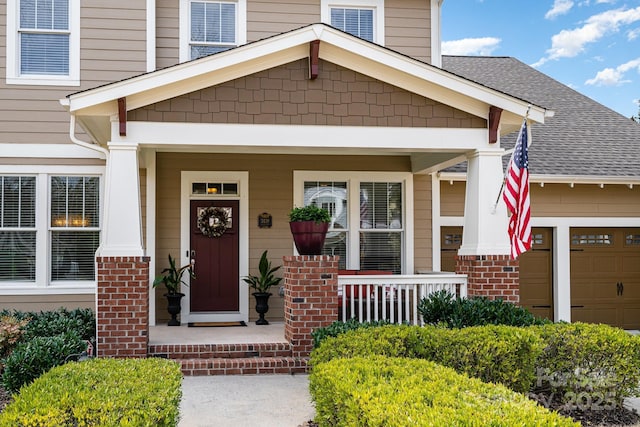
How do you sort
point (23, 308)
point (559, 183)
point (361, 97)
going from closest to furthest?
point (361, 97)
point (23, 308)
point (559, 183)

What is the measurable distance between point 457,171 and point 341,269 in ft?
8.62

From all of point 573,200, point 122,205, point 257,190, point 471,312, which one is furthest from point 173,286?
point 573,200

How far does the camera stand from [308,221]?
7.93 metres

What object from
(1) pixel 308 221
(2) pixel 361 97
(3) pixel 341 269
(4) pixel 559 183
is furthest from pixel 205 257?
(4) pixel 559 183

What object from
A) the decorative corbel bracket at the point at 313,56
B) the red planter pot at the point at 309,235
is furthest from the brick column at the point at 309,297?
the decorative corbel bracket at the point at 313,56

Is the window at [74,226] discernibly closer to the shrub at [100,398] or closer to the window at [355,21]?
the window at [355,21]

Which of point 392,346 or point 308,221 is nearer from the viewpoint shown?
point 392,346

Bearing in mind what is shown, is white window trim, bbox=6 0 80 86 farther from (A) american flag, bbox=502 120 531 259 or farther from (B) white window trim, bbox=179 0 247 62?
(A) american flag, bbox=502 120 531 259

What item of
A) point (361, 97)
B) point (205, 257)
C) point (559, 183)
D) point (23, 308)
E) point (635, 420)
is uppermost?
point (361, 97)

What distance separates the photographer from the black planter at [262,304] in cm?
1014

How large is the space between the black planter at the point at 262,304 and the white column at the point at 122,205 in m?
3.01

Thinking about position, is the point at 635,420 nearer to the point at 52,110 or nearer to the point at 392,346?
the point at 392,346

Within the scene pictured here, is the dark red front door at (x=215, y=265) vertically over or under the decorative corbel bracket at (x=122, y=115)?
under

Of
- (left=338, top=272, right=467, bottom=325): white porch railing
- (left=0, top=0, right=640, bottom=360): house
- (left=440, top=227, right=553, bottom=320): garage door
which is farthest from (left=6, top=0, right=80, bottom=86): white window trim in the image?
(left=440, top=227, right=553, bottom=320): garage door
